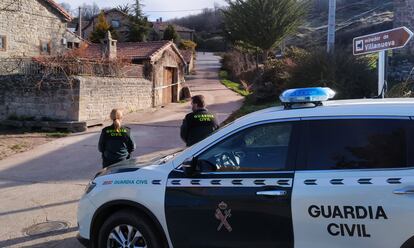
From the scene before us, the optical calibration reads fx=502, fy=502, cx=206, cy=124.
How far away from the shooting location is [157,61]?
2684 cm

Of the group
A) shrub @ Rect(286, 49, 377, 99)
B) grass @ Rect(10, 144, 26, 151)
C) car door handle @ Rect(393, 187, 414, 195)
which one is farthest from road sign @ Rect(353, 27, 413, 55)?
grass @ Rect(10, 144, 26, 151)

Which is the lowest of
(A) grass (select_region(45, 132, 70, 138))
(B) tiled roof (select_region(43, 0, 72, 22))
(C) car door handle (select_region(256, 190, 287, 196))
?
(A) grass (select_region(45, 132, 70, 138))

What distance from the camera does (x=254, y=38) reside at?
38000 millimetres

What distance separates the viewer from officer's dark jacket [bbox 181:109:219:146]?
745cm

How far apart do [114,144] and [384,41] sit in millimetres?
4452

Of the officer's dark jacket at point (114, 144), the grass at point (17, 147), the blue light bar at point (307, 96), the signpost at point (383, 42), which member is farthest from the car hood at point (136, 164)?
the grass at point (17, 147)

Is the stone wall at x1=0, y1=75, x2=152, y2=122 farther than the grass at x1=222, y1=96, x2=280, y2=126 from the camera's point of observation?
No

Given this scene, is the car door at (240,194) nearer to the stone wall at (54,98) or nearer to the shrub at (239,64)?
the stone wall at (54,98)

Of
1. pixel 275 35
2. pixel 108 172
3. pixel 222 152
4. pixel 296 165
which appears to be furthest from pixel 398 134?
pixel 275 35

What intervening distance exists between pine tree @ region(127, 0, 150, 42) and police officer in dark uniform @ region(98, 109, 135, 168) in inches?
1924

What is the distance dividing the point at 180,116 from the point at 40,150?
8980 mm

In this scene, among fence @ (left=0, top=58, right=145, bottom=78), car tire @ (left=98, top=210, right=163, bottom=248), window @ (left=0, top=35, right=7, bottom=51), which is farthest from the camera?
window @ (left=0, top=35, right=7, bottom=51)

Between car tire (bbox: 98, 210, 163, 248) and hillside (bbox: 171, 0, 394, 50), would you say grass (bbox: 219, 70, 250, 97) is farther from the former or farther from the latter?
car tire (bbox: 98, 210, 163, 248)

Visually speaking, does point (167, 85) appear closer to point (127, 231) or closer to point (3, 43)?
point (3, 43)
